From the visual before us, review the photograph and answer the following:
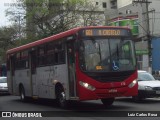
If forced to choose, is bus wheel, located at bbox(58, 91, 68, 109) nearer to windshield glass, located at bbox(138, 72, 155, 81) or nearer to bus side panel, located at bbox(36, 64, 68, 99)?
bus side panel, located at bbox(36, 64, 68, 99)

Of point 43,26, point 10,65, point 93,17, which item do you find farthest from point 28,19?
point 10,65

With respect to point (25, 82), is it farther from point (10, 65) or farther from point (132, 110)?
point (132, 110)

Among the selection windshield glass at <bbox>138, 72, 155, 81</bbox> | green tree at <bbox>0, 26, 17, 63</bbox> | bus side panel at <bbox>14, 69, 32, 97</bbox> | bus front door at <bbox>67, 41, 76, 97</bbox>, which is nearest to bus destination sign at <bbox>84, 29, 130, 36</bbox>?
bus front door at <bbox>67, 41, 76, 97</bbox>

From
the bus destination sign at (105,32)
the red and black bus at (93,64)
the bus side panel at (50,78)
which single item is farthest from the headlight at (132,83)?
the bus side panel at (50,78)

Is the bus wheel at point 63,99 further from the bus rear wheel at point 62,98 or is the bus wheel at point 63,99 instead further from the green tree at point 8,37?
the green tree at point 8,37

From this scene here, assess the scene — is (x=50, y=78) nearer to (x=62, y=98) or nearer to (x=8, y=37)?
(x=62, y=98)

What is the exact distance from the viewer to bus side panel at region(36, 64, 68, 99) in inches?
648

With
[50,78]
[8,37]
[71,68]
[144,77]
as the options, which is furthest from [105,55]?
[8,37]

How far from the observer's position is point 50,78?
Answer: 18.2 metres

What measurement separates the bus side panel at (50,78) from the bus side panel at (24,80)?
1.77 m

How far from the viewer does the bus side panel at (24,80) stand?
71.0 feet

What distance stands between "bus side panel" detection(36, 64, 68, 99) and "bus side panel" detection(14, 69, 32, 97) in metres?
1.77

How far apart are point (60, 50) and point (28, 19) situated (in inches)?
1470

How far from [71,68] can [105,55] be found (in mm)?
1505
